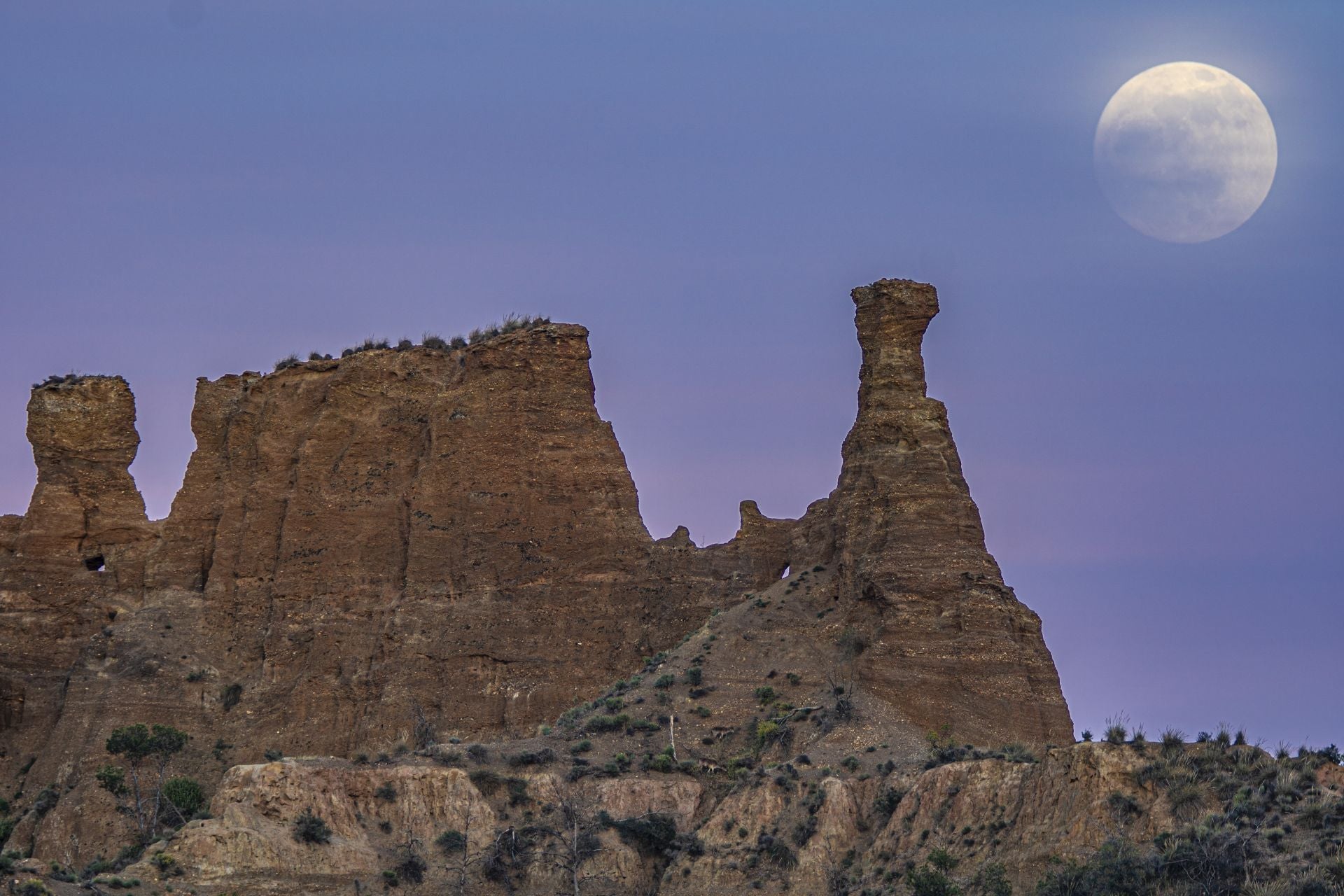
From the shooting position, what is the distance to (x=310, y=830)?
6881 centimetres

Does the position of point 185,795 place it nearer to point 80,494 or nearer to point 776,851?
point 80,494

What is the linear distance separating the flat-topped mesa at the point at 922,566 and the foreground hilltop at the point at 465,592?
0.36 feet

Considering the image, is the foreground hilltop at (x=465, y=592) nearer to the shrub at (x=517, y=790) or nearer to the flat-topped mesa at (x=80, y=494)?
the flat-topped mesa at (x=80, y=494)

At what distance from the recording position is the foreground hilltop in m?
77.3

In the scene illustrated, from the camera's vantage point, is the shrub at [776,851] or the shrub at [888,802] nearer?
the shrub at [776,851]

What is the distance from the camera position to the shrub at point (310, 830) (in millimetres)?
68562

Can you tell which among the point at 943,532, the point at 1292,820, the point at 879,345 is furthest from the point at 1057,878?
the point at 879,345

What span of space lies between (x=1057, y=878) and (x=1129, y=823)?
8.98 ft

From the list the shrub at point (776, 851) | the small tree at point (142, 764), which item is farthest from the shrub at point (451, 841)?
the small tree at point (142, 764)

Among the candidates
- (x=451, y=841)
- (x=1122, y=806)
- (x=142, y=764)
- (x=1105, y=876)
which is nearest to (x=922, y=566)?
(x=451, y=841)

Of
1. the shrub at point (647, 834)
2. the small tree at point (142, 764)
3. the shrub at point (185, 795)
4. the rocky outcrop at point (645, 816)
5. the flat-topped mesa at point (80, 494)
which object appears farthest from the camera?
the flat-topped mesa at point (80, 494)

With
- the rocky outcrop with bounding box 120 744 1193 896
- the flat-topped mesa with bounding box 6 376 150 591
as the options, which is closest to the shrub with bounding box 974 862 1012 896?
the rocky outcrop with bounding box 120 744 1193 896

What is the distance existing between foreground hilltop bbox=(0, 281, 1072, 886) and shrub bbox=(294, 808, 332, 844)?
274cm

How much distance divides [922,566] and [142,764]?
3386 cm
